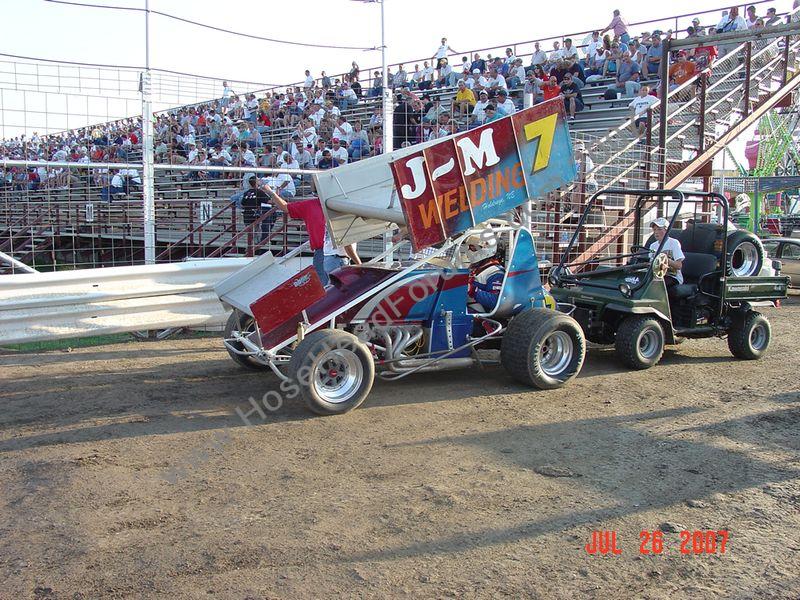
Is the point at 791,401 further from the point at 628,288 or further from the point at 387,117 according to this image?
the point at 387,117

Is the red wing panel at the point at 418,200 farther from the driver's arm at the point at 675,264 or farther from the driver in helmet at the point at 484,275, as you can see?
the driver's arm at the point at 675,264

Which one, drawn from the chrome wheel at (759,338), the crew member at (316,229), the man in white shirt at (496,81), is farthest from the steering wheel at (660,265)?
the man in white shirt at (496,81)

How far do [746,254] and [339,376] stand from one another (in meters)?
5.21

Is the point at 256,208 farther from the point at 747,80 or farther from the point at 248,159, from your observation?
the point at 747,80

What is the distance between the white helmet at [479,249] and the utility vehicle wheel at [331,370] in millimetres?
1879

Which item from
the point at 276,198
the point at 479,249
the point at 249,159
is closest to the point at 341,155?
the point at 249,159

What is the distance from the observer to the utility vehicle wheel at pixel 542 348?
6.57 metres

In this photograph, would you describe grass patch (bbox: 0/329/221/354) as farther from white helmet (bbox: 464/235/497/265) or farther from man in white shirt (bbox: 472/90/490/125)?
man in white shirt (bbox: 472/90/490/125)

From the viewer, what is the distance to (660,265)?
755 centimetres

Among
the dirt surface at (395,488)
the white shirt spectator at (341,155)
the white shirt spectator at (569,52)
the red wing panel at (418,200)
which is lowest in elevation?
the dirt surface at (395,488)

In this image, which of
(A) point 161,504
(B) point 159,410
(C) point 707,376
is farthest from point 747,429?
(B) point 159,410

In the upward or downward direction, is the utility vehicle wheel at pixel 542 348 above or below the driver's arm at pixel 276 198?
below

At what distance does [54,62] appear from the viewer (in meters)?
8.66
